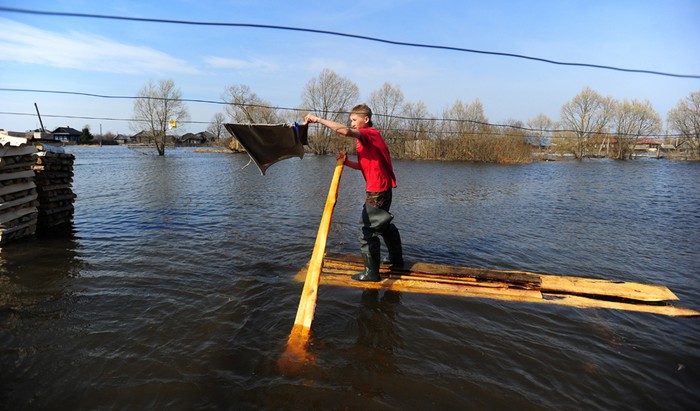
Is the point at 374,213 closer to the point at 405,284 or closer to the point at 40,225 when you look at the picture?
the point at 405,284

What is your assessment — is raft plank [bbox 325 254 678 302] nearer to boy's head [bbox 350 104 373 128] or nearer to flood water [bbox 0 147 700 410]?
flood water [bbox 0 147 700 410]

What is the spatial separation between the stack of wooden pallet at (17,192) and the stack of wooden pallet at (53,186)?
447mm

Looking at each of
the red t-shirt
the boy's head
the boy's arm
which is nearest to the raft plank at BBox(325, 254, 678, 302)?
the red t-shirt

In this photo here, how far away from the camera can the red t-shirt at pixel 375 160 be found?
16.7ft

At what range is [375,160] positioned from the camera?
210 inches

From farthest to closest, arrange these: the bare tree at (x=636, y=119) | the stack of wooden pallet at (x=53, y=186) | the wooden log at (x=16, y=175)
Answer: the bare tree at (x=636, y=119)
the stack of wooden pallet at (x=53, y=186)
the wooden log at (x=16, y=175)

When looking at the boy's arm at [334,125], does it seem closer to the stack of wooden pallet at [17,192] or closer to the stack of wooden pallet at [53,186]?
the stack of wooden pallet at [17,192]

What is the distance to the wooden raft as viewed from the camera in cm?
550

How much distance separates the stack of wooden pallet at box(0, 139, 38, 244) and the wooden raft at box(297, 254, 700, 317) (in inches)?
296

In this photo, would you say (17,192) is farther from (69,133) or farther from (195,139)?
(195,139)

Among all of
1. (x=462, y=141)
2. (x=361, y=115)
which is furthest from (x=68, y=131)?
(x=361, y=115)

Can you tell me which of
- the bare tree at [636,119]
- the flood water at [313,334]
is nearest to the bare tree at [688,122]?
the bare tree at [636,119]

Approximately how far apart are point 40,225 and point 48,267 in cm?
378

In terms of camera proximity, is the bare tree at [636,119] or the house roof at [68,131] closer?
the bare tree at [636,119]
